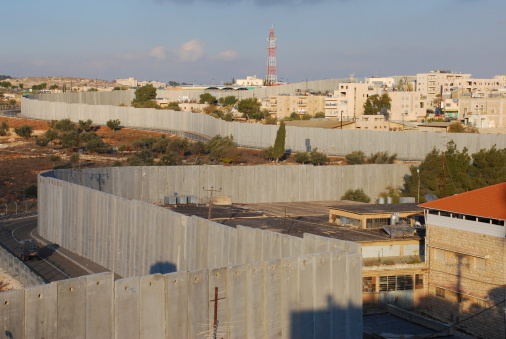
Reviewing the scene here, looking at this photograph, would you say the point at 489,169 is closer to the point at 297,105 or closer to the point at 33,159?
the point at 33,159

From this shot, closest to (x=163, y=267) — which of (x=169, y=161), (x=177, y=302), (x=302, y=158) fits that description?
(x=177, y=302)

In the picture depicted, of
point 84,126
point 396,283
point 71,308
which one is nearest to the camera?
point 71,308

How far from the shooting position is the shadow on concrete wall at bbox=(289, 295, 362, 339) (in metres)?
16.4

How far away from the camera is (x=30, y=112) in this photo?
9862cm

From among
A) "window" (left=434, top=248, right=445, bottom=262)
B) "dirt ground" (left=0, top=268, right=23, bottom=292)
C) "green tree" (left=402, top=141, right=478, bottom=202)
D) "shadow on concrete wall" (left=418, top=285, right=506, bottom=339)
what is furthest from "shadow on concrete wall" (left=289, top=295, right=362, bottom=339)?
"green tree" (left=402, top=141, right=478, bottom=202)

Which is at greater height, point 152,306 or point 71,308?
point 71,308

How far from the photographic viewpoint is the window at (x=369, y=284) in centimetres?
2545

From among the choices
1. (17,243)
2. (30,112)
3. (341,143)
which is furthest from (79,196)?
(30,112)

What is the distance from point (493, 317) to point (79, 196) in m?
17.3

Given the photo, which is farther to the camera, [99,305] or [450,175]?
[450,175]

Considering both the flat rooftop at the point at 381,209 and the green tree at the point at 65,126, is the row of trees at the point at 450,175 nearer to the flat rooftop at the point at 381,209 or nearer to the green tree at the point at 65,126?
the flat rooftop at the point at 381,209

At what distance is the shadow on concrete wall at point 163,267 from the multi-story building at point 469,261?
342 inches

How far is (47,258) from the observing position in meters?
32.7

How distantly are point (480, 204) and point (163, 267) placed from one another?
10.7 meters
